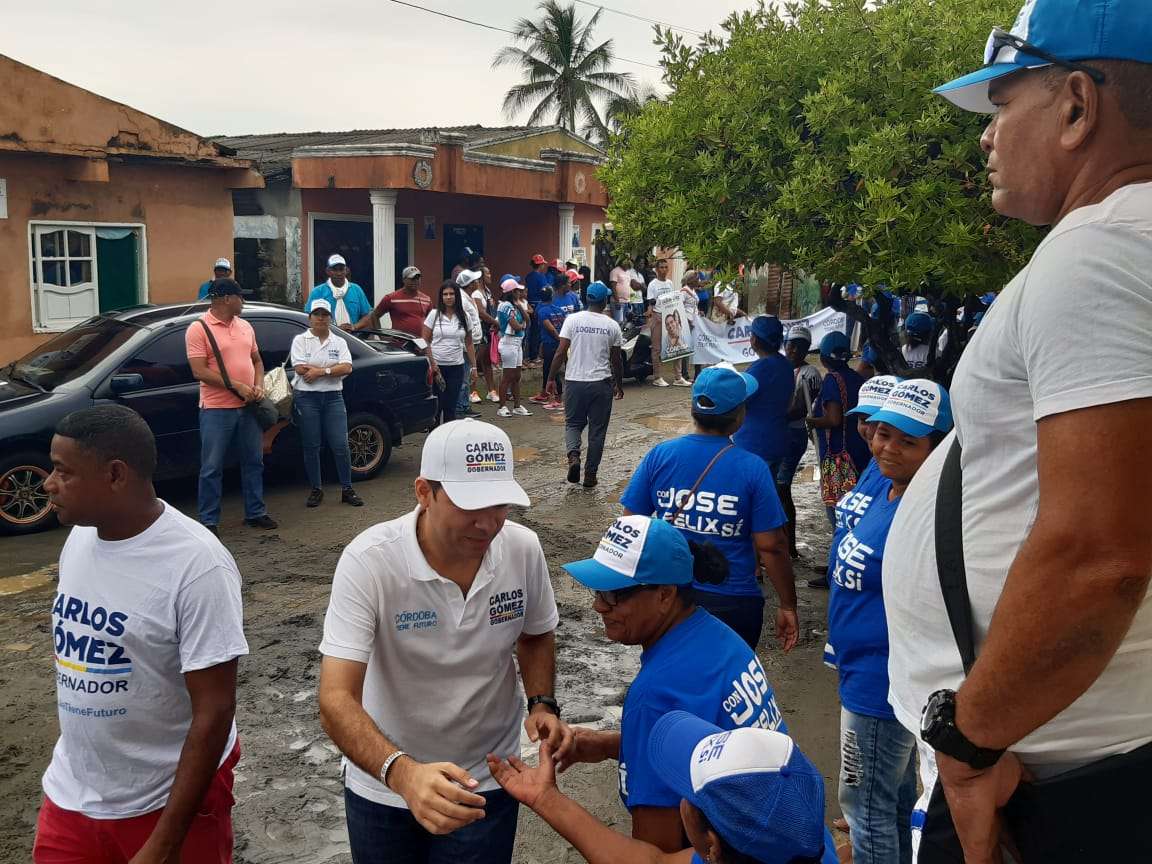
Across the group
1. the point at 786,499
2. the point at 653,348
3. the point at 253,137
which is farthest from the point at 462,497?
the point at 253,137

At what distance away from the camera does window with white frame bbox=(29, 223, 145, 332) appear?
531 inches

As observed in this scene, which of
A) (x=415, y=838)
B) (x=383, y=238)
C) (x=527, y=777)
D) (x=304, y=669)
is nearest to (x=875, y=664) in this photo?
(x=527, y=777)

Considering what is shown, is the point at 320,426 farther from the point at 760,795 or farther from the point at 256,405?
the point at 760,795

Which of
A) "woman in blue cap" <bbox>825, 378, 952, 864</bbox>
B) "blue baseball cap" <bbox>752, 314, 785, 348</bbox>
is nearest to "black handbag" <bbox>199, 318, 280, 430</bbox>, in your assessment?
"blue baseball cap" <bbox>752, 314, 785, 348</bbox>

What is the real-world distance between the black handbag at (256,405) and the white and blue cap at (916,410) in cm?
601

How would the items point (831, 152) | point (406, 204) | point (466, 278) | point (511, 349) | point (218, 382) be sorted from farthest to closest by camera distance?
1. point (406, 204)
2. point (466, 278)
3. point (511, 349)
4. point (218, 382)
5. point (831, 152)

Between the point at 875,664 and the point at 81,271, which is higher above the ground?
the point at 81,271

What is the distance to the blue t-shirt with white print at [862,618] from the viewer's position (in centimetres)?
354

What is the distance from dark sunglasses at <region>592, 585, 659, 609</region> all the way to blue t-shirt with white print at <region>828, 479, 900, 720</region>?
116 centimetres

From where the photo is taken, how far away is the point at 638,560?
2770 millimetres

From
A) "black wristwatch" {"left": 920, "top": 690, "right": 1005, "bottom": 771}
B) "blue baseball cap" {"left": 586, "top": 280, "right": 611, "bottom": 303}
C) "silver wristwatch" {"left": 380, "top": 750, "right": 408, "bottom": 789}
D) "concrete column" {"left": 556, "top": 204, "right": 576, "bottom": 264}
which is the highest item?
"concrete column" {"left": 556, "top": 204, "right": 576, "bottom": 264}

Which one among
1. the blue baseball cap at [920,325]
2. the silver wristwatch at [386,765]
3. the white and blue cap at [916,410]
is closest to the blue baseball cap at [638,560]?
the silver wristwatch at [386,765]

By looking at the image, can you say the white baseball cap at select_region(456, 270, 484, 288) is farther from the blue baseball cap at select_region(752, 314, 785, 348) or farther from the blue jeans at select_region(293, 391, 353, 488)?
the blue baseball cap at select_region(752, 314, 785, 348)

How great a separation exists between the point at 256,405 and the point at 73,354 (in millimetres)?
1892
